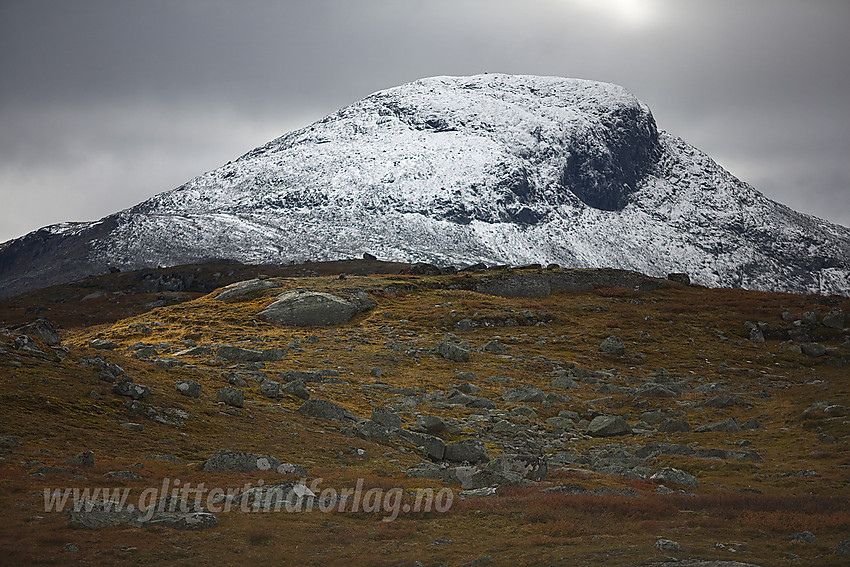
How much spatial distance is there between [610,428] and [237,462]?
758 inches

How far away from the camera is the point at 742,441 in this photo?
95.1 ft

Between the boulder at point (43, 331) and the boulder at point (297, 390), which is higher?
the boulder at point (43, 331)

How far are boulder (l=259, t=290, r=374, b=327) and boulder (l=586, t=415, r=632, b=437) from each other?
101 feet

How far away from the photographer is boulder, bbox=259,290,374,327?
58.2 meters

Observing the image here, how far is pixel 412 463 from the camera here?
81.0 ft

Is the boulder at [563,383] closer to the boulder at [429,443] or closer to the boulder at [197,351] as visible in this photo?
the boulder at [429,443]

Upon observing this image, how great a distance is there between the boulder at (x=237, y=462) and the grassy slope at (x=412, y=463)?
745 millimetres

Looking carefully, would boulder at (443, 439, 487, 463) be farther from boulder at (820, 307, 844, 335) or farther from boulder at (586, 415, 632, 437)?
boulder at (820, 307, 844, 335)

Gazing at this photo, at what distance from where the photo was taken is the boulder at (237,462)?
66.3ft

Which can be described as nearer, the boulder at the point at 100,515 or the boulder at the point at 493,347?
the boulder at the point at 100,515

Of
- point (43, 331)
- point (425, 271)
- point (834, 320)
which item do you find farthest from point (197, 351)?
point (834, 320)

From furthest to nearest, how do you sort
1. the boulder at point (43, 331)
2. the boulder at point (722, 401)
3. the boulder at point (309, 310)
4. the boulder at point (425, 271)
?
the boulder at point (425, 271), the boulder at point (309, 310), the boulder at point (722, 401), the boulder at point (43, 331)

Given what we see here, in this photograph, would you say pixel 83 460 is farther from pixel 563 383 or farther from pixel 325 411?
pixel 563 383

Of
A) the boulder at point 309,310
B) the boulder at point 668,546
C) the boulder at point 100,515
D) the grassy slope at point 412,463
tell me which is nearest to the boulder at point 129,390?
the grassy slope at point 412,463
